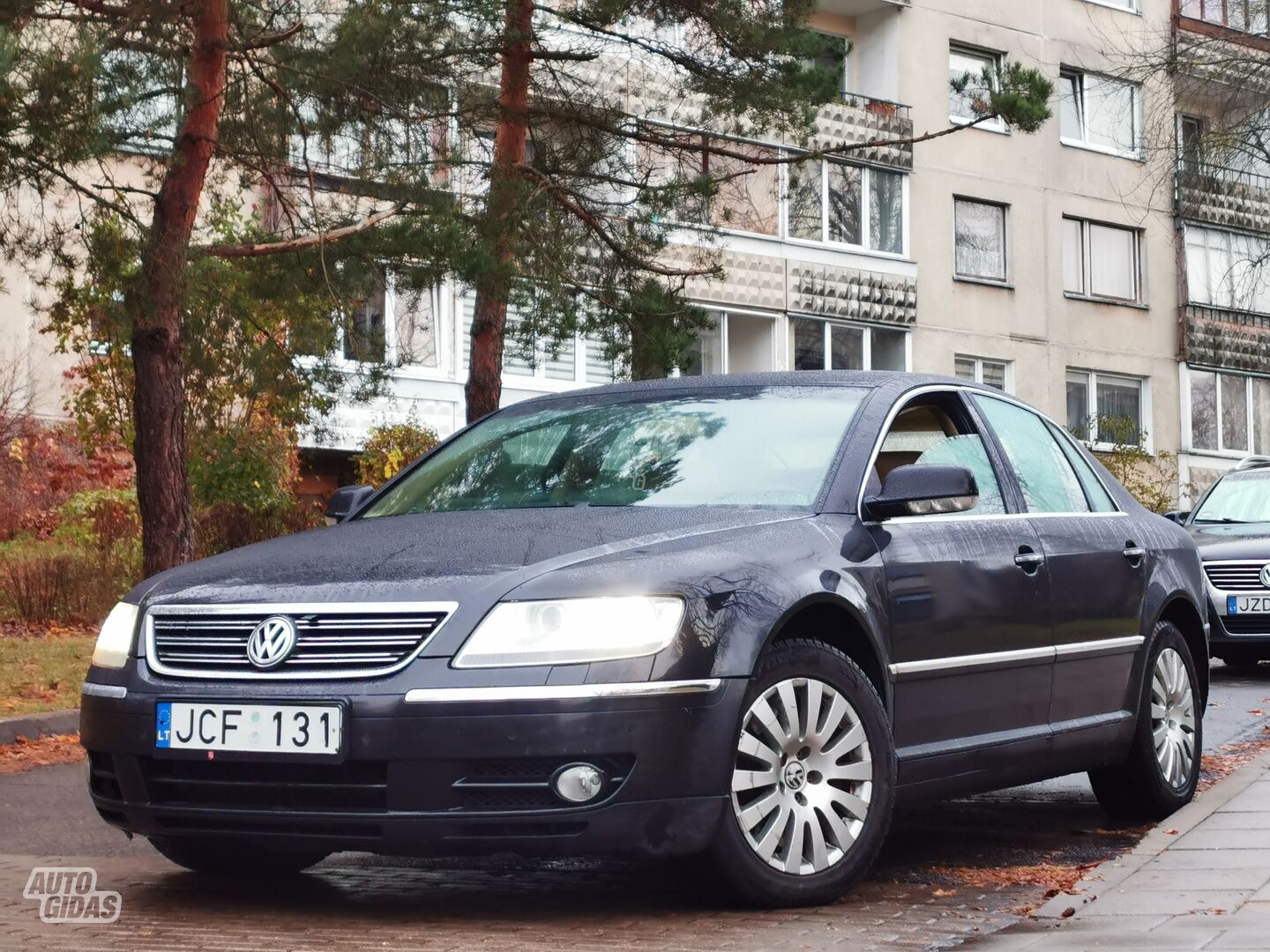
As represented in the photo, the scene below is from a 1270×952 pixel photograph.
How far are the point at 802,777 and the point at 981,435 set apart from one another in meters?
2.06

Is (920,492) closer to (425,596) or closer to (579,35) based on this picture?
(425,596)

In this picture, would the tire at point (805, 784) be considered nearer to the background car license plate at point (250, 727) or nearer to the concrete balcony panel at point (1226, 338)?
the background car license plate at point (250, 727)

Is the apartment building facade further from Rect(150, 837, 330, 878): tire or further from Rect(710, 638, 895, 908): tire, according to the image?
Rect(710, 638, 895, 908): tire

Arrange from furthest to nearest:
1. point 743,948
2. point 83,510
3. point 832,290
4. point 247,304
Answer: point 832,290
point 83,510
point 247,304
point 743,948

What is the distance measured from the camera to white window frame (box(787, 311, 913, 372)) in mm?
37250

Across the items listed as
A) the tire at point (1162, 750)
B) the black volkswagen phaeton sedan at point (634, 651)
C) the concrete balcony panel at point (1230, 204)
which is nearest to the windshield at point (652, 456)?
the black volkswagen phaeton sedan at point (634, 651)

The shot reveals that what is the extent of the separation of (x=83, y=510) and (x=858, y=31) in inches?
886

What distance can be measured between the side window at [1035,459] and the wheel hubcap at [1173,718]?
2.45 ft

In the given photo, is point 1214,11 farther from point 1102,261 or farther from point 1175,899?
point 1175,899

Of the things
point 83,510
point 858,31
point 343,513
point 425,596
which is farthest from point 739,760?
point 858,31

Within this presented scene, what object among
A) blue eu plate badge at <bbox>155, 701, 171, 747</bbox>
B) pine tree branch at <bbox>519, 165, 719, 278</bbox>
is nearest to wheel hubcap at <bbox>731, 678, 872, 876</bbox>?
blue eu plate badge at <bbox>155, 701, 171, 747</bbox>

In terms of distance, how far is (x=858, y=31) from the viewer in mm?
40156

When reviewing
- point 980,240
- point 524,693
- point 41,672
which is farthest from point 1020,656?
point 980,240

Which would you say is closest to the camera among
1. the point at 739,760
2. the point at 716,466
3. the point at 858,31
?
Result: the point at 739,760
